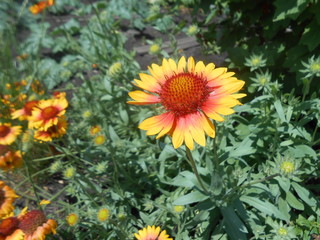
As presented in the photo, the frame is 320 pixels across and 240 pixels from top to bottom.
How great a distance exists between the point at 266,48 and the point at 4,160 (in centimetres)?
202

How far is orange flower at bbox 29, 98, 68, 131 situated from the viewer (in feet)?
6.29

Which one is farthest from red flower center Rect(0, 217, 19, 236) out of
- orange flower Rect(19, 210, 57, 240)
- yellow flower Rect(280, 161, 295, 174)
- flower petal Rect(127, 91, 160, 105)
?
yellow flower Rect(280, 161, 295, 174)

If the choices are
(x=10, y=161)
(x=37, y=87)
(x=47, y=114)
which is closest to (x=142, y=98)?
(x=47, y=114)

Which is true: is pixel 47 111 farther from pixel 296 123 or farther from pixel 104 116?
pixel 296 123

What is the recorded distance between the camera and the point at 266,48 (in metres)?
2.23

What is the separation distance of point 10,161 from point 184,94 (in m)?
1.58

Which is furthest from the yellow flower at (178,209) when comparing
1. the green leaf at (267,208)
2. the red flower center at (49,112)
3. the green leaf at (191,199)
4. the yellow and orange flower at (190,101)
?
the red flower center at (49,112)

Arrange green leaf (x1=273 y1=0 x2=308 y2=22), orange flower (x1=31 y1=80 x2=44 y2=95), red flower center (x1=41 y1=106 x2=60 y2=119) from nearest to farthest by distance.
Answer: green leaf (x1=273 y1=0 x2=308 y2=22) < red flower center (x1=41 y1=106 x2=60 y2=119) < orange flower (x1=31 y1=80 x2=44 y2=95)

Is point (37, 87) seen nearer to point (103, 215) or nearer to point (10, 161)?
point (10, 161)

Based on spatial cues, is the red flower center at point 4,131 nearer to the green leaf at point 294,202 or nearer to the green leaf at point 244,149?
the green leaf at point 244,149

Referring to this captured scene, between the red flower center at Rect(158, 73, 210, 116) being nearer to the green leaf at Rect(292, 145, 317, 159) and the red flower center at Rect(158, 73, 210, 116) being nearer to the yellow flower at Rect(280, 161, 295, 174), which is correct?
the yellow flower at Rect(280, 161, 295, 174)

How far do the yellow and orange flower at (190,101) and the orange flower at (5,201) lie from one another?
1094 millimetres

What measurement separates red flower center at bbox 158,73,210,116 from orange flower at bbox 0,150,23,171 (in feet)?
4.72

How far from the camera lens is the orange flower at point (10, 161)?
2.19 metres
